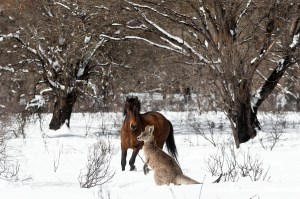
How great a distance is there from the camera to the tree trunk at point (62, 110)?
2106cm

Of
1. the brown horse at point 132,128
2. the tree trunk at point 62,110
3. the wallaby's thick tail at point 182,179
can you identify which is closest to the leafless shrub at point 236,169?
the wallaby's thick tail at point 182,179

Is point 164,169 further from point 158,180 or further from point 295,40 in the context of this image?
point 295,40

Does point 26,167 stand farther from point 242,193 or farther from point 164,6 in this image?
point 164,6

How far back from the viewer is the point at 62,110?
21.1m

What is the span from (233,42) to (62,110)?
27.0ft

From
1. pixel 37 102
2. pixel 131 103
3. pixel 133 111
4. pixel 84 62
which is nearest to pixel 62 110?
pixel 37 102

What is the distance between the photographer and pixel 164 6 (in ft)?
53.2

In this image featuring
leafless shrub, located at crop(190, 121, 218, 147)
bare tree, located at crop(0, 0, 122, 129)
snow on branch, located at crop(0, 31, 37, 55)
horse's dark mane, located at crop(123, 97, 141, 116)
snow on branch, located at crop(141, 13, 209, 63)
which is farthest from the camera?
snow on branch, located at crop(0, 31, 37, 55)

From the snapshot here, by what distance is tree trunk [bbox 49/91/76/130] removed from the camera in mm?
21062

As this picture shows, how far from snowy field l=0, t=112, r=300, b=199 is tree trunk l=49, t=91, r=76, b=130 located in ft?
1.49

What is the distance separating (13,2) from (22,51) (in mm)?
2346

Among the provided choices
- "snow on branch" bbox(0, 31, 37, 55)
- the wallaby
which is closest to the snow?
the wallaby

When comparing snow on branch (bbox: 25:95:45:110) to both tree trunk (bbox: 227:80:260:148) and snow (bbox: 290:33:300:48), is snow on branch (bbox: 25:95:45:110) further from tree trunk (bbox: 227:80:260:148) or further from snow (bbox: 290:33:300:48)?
snow (bbox: 290:33:300:48)

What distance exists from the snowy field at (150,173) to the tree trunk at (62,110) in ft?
1.49
